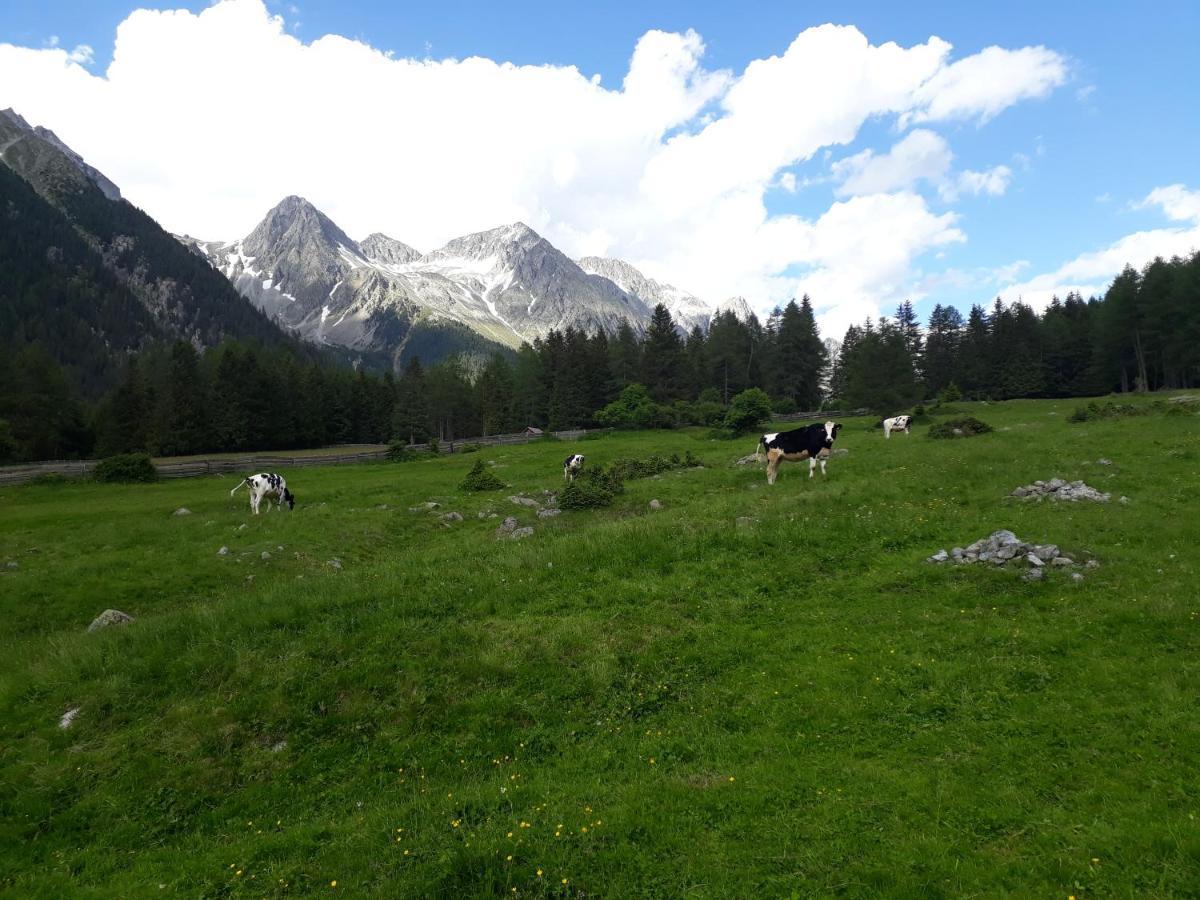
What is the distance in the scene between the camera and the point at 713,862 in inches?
266

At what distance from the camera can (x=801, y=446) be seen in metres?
28.5

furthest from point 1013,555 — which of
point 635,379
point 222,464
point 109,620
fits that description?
point 635,379

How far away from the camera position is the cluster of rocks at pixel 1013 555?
13.9 meters

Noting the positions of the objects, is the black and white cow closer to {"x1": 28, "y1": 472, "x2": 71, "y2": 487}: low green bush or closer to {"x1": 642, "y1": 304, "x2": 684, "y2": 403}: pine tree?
{"x1": 28, "y1": 472, "x2": 71, "y2": 487}: low green bush

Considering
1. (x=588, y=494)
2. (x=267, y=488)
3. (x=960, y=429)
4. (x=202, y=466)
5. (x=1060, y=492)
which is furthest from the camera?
(x=202, y=466)

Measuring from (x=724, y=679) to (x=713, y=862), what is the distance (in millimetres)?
4561

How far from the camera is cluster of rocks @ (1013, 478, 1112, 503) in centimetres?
1892

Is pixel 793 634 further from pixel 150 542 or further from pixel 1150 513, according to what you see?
pixel 150 542

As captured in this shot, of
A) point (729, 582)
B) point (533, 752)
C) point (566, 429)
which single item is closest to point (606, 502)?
point (729, 582)

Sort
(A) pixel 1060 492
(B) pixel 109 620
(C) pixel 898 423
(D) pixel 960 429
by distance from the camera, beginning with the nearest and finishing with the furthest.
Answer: (B) pixel 109 620 < (A) pixel 1060 492 < (D) pixel 960 429 < (C) pixel 898 423

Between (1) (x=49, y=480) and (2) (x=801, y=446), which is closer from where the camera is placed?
(2) (x=801, y=446)

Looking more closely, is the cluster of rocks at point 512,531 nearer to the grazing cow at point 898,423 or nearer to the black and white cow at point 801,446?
the black and white cow at point 801,446

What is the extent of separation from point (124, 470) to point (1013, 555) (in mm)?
63770

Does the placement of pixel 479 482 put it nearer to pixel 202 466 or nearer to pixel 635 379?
pixel 202 466
